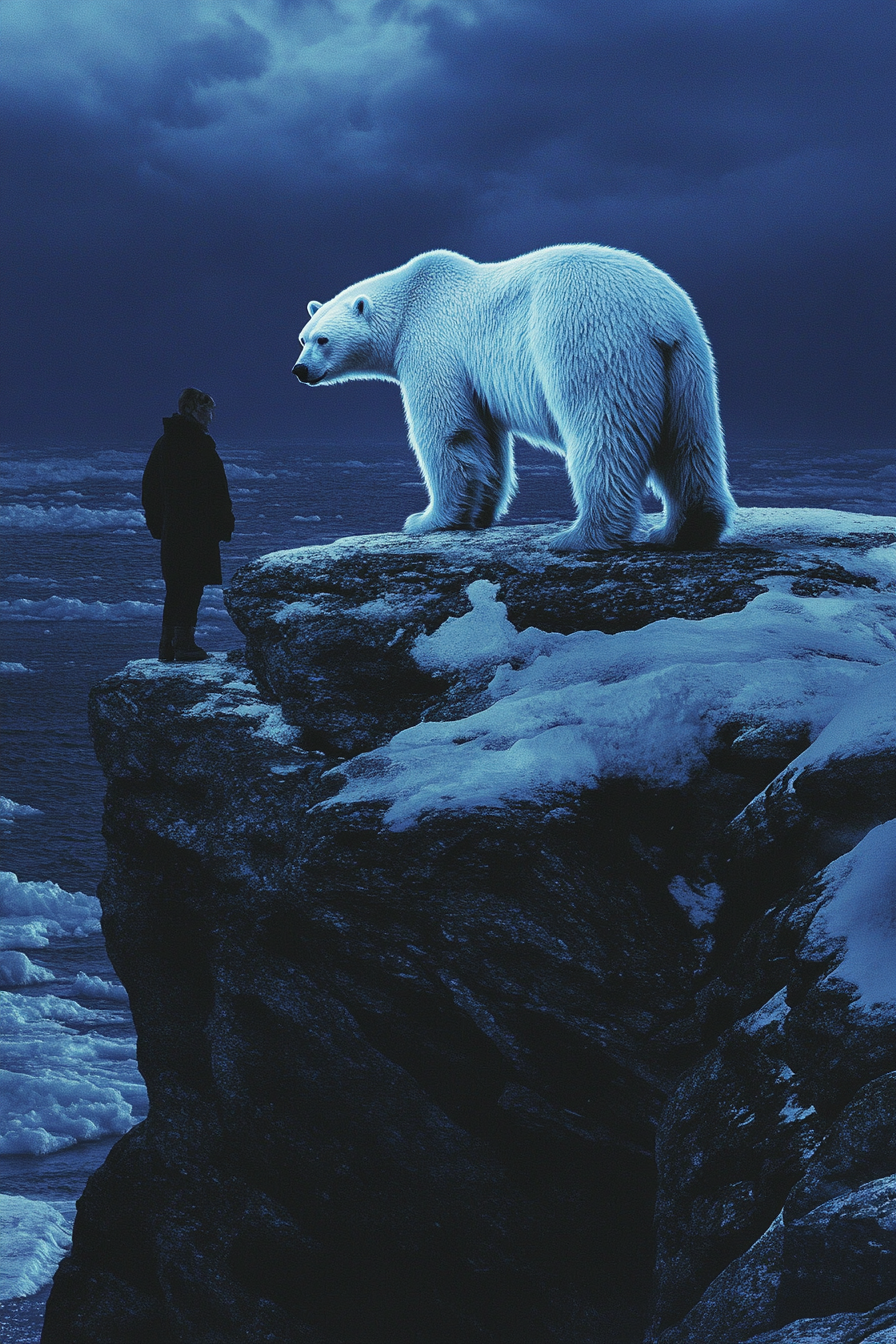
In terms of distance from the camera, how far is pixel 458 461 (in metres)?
7.55

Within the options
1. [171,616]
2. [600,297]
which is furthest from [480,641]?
[171,616]

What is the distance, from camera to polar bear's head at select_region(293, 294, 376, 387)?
7.73 meters

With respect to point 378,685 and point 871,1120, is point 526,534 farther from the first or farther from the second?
point 871,1120

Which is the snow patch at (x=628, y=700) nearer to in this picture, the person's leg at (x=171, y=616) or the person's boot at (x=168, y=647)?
the person's leg at (x=171, y=616)

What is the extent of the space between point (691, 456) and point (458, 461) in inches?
73.2

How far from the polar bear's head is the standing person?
116 centimetres

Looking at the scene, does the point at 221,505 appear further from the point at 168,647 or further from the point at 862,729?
the point at 862,729

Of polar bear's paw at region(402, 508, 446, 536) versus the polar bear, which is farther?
polar bear's paw at region(402, 508, 446, 536)

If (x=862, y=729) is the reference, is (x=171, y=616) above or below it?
above

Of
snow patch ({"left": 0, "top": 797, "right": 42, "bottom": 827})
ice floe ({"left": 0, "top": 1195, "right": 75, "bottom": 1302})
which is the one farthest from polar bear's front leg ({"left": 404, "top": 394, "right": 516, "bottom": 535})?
snow patch ({"left": 0, "top": 797, "right": 42, "bottom": 827})

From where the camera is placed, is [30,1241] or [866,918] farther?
[30,1241]

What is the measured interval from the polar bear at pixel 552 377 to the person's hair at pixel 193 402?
3.68 ft

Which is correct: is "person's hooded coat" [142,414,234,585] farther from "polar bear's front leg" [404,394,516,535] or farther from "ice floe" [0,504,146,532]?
"ice floe" [0,504,146,532]

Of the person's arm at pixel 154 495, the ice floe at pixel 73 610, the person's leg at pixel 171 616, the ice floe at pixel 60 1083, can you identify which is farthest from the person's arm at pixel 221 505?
the ice floe at pixel 73 610
